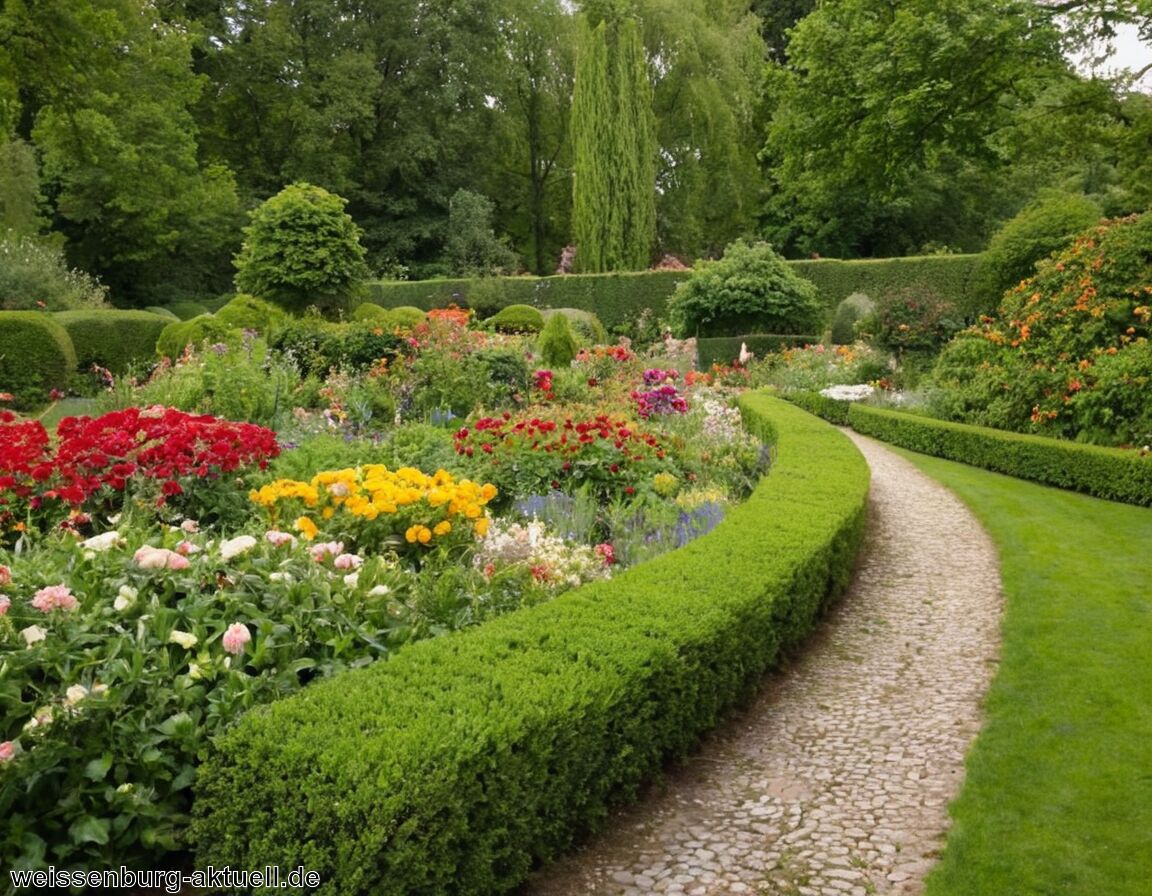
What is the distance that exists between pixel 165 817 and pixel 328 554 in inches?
50.6

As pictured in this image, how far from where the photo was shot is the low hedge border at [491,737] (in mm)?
2301

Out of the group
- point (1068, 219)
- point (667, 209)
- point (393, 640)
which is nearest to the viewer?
point (393, 640)

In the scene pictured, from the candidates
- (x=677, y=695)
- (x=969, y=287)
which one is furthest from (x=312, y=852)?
(x=969, y=287)

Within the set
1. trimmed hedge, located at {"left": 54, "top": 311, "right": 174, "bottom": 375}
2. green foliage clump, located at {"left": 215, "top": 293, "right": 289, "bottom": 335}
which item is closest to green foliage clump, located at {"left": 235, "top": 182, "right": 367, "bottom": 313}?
green foliage clump, located at {"left": 215, "top": 293, "right": 289, "bottom": 335}

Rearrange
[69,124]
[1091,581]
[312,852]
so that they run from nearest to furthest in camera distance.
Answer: [312,852] < [1091,581] < [69,124]

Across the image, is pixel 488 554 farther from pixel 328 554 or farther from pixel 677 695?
pixel 677 695

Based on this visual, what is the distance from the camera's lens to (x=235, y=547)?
11.5 feet

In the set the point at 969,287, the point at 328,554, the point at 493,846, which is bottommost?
the point at 493,846

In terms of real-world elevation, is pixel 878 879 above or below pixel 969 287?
below

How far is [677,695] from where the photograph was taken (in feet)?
11.4

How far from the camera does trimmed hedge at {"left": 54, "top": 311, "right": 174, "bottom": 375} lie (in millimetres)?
15141

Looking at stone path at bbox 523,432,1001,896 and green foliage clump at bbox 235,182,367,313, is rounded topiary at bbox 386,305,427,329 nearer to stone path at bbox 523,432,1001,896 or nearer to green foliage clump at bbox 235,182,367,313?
green foliage clump at bbox 235,182,367,313

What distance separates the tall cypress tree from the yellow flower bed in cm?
2409

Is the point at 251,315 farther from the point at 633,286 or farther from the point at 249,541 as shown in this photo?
the point at 633,286
